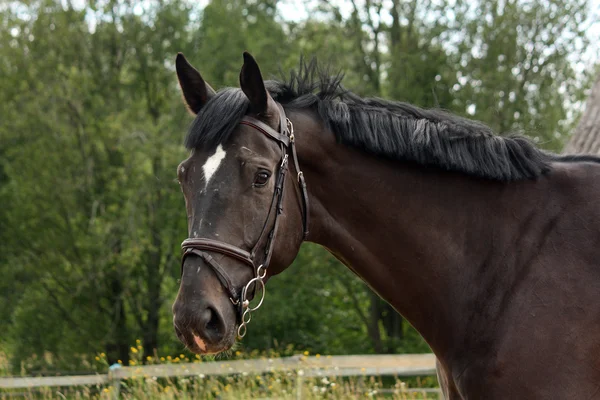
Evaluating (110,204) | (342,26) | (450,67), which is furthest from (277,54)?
(110,204)

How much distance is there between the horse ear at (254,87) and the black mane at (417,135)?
2.1 inches

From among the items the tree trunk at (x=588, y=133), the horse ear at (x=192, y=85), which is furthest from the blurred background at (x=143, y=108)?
the horse ear at (x=192, y=85)

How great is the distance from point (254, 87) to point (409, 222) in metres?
0.98

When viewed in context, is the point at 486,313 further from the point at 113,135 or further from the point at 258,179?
the point at 113,135

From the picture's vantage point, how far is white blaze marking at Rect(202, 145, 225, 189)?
9.66ft

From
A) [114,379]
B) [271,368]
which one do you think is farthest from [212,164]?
[114,379]

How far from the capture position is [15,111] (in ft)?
63.6

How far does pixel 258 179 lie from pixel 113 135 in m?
16.8

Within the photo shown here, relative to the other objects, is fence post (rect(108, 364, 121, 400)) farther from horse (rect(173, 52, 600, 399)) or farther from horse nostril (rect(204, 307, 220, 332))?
horse nostril (rect(204, 307, 220, 332))

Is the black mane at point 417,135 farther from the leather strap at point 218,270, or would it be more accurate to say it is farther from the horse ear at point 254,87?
the leather strap at point 218,270

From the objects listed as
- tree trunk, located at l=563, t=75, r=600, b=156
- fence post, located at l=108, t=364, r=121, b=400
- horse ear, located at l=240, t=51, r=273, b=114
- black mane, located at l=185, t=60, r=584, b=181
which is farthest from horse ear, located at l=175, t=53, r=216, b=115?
tree trunk, located at l=563, t=75, r=600, b=156

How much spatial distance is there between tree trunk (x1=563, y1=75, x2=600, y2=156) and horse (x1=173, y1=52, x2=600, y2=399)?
15.5ft

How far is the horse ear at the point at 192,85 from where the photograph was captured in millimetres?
3277

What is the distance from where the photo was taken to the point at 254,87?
3102mm
